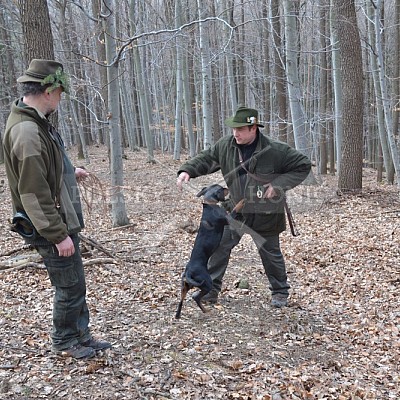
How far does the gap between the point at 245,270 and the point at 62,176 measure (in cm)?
383

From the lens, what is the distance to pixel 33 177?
10.2 feet

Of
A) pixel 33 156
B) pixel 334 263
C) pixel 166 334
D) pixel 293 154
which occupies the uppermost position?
pixel 33 156

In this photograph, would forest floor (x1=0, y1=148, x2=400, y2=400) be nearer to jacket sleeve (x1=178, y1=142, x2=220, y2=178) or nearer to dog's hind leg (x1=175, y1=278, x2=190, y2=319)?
dog's hind leg (x1=175, y1=278, x2=190, y2=319)

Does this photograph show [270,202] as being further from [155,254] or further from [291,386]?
[155,254]

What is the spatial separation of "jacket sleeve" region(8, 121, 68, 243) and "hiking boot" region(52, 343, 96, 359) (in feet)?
3.61

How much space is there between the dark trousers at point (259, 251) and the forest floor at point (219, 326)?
13.3 inches

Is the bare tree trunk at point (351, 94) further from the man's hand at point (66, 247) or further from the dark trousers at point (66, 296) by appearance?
the man's hand at point (66, 247)

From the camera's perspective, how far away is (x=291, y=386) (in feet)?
11.7

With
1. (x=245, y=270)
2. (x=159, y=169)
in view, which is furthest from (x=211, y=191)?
(x=159, y=169)

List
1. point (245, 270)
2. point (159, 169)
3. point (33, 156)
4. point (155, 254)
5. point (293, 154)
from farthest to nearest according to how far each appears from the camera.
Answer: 1. point (159, 169)
2. point (155, 254)
3. point (245, 270)
4. point (293, 154)
5. point (33, 156)

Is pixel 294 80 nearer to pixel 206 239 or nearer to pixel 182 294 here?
pixel 206 239

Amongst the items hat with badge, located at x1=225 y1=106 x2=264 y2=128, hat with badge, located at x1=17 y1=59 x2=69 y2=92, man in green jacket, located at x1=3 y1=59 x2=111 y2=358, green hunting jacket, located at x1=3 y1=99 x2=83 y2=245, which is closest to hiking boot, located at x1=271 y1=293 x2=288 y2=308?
hat with badge, located at x1=225 y1=106 x2=264 y2=128

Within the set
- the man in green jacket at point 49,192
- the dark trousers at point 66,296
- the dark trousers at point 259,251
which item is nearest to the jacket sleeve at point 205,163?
the dark trousers at point 259,251

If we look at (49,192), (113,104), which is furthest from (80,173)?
(113,104)
